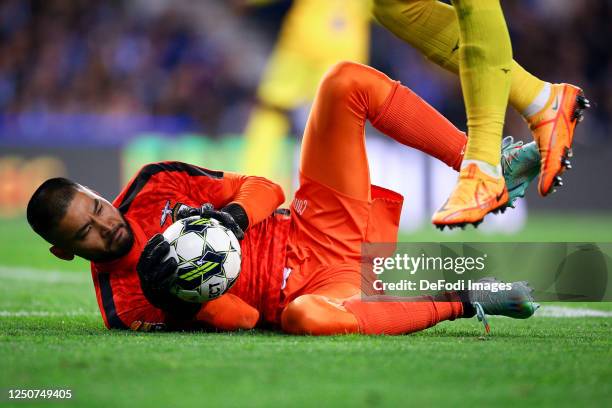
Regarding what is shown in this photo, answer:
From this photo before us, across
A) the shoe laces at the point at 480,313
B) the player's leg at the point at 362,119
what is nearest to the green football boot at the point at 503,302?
the shoe laces at the point at 480,313

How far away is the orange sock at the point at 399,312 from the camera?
3.92 metres

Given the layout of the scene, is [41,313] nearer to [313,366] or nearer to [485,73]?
[313,366]

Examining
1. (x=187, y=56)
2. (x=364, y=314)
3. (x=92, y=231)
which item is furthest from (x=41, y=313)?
(x=187, y=56)

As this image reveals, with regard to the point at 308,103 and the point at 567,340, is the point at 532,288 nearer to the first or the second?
the point at 567,340

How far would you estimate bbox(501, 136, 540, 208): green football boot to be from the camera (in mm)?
3986

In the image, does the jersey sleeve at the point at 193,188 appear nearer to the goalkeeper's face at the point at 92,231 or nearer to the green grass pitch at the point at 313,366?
the goalkeeper's face at the point at 92,231

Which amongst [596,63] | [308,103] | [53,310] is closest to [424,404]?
[53,310]

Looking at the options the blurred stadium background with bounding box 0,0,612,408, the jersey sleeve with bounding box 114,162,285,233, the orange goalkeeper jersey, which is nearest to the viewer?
the orange goalkeeper jersey

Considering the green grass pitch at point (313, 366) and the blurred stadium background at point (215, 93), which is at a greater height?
the blurred stadium background at point (215, 93)

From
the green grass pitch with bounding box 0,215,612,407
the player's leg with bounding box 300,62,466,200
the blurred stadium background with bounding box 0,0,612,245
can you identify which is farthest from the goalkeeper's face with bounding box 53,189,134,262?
the blurred stadium background with bounding box 0,0,612,245

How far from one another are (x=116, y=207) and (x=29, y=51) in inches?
452

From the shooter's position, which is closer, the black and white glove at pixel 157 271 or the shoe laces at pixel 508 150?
the black and white glove at pixel 157 271

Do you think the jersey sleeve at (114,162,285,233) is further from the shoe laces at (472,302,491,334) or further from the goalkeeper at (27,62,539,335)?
the shoe laces at (472,302,491,334)

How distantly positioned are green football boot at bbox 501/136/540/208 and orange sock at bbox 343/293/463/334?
48cm
